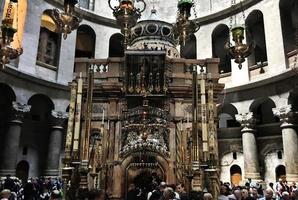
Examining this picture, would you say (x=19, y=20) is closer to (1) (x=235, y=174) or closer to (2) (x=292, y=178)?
(1) (x=235, y=174)

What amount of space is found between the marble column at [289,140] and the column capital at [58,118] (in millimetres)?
11189

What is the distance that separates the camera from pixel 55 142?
17828 millimetres

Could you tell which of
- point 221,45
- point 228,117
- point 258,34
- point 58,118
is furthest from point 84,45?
point 258,34

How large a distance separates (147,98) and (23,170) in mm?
9918

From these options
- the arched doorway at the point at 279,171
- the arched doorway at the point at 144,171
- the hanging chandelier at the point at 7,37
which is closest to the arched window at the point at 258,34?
the arched doorway at the point at 279,171

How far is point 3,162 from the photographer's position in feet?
51.0

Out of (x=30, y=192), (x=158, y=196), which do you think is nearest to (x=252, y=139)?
(x=30, y=192)

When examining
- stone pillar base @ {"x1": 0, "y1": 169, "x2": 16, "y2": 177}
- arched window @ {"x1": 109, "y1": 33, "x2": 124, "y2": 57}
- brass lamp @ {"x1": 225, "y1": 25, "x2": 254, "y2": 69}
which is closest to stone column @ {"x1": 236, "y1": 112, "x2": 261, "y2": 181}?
brass lamp @ {"x1": 225, "y1": 25, "x2": 254, "y2": 69}

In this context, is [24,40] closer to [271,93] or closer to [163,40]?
[163,40]

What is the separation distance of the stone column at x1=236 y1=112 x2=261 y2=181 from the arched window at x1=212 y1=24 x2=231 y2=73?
14.6ft

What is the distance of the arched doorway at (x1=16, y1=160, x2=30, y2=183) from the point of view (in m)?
17.8

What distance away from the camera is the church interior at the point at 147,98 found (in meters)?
8.36

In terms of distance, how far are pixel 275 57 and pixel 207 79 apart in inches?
264

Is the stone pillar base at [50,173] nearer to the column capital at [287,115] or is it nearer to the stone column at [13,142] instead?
the stone column at [13,142]
